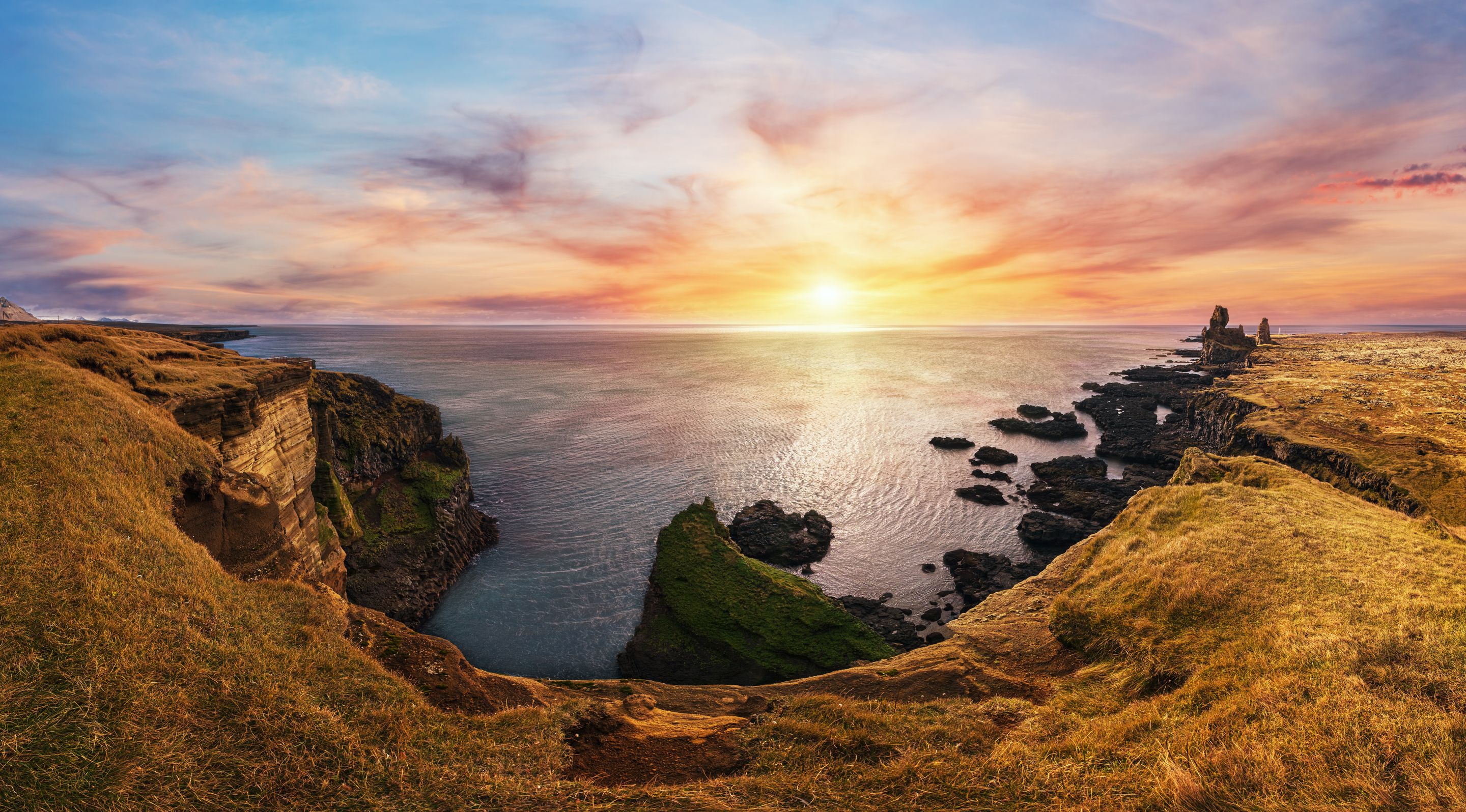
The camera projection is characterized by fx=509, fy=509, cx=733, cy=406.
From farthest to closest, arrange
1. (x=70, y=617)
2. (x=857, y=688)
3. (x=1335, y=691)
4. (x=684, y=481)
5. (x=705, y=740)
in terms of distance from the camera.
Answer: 1. (x=684, y=481)
2. (x=857, y=688)
3. (x=705, y=740)
4. (x=1335, y=691)
5. (x=70, y=617)

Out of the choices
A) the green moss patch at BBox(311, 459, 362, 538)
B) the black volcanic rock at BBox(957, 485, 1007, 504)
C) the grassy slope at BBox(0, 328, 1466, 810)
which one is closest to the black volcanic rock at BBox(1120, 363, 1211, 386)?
the black volcanic rock at BBox(957, 485, 1007, 504)

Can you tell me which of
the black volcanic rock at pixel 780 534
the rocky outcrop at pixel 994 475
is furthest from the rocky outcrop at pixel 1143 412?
the black volcanic rock at pixel 780 534

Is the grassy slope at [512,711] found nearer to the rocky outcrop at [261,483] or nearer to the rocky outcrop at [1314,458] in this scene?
the rocky outcrop at [261,483]

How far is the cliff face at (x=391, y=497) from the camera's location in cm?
2253

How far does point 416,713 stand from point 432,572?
787 inches

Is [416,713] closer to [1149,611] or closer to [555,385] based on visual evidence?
[1149,611]

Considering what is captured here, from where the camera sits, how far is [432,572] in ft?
81.8

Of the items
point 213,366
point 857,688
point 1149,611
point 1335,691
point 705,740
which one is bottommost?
point 857,688

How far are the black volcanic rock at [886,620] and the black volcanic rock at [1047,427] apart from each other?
1423 inches

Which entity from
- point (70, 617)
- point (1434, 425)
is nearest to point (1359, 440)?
point (1434, 425)

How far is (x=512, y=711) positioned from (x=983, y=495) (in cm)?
3489

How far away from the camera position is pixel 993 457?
44219 millimetres

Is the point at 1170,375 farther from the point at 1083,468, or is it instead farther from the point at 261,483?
the point at 261,483

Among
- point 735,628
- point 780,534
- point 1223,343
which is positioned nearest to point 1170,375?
point 1223,343
